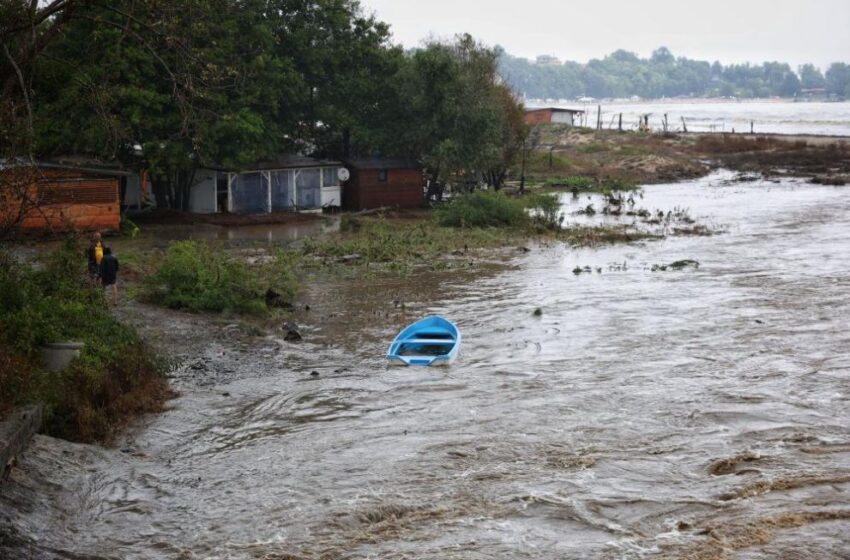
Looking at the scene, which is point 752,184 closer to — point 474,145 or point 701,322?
point 474,145

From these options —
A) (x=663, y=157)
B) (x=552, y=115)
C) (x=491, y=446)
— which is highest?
(x=552, y=115)

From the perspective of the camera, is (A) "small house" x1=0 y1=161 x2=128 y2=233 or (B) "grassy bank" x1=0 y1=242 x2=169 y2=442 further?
(A) "small house" x1=0 y1=161 x2=128 y2=233

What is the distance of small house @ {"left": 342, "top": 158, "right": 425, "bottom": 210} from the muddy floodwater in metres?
19.1

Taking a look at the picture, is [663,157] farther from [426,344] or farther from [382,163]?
[426,344]

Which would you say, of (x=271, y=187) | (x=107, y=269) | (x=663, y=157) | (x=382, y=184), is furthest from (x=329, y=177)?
(x=663, y=157)

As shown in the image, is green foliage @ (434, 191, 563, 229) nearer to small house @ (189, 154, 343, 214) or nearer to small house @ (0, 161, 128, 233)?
small house @ (189, 154, 343, 214)

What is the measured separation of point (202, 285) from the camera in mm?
23078

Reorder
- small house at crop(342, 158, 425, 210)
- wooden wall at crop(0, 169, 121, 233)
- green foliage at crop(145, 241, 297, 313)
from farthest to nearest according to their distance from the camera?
small house at crop(342, 158, 425, 210)
wooden wall at crop(0, 169, 121, 233)
green foliage at crop(145, 241, 297, 313)

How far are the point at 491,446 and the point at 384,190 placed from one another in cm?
3100

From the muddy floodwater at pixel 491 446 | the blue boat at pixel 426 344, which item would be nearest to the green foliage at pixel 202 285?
the muddy floodwater at pixel 491 446

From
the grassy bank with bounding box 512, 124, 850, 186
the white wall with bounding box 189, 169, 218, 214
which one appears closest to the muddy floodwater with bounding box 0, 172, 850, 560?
the white wall with bounding box 189, 169, 218, 214

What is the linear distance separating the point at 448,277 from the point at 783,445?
50.2 feet

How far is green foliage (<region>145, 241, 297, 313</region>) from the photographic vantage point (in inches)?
903

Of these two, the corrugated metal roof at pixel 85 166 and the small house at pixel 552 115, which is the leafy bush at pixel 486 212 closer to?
the corrugated metal roof at pixel 85 166
